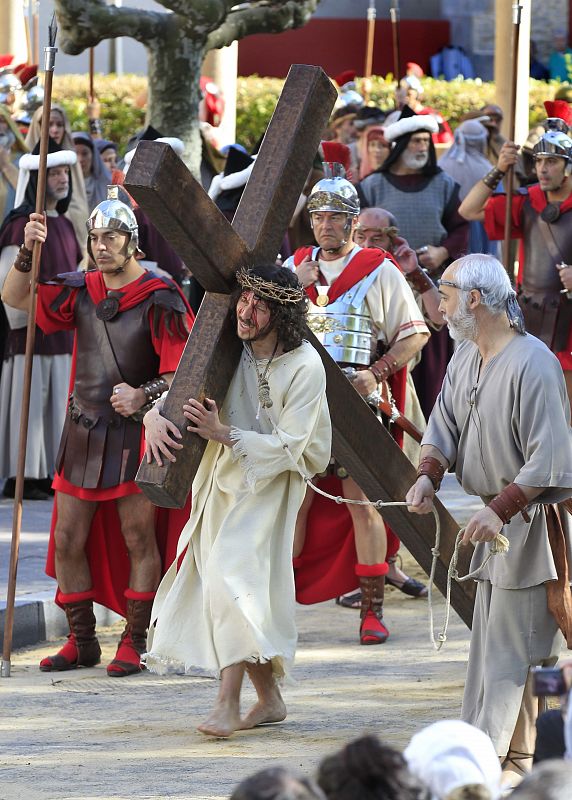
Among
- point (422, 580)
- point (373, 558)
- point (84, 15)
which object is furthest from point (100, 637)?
point (84, 15)

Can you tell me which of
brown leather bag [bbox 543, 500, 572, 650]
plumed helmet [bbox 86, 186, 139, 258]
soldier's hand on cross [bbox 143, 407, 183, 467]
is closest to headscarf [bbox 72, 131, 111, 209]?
plumed helmet [bbox 86, 186, 139, 258]

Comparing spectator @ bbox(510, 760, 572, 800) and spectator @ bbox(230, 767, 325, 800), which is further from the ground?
spectator @ bbox(230, 767, 325, 800)

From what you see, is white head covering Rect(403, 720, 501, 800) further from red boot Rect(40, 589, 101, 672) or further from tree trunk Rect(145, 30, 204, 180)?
tree trunk Rect(145, 30, 204, 180)

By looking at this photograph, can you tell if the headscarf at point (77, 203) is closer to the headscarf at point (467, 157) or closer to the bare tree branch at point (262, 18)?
the bare tree branch at point (262, 18)

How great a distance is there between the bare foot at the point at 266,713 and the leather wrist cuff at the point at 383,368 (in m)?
1.99

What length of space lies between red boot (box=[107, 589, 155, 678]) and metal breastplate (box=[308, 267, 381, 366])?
4.67ft

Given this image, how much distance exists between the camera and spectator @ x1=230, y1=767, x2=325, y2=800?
2.39 metres

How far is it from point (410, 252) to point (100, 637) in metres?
2.54

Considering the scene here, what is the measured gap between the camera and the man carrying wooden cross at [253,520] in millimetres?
5699

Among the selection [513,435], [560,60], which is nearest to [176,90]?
[513,435]

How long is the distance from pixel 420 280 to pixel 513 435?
3.51 m

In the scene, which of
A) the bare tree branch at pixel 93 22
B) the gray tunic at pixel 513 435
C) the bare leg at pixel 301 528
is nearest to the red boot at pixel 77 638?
the bare leg at pixel 301 528

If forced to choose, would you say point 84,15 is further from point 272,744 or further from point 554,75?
point 554,75

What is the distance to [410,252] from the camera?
28.1 feet
